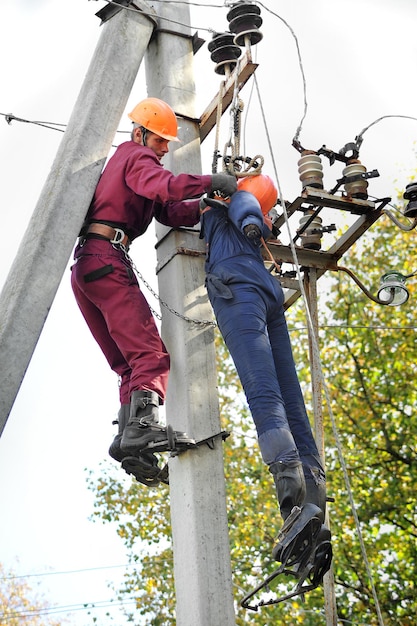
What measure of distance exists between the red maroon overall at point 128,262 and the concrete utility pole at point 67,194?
188mm

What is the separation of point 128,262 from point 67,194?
52cm

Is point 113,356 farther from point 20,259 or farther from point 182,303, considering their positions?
point 20,259

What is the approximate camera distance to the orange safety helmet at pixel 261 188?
4.81 metres

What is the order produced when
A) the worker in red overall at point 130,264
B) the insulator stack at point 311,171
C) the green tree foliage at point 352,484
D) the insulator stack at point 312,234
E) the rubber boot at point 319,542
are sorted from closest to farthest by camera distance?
the rubber boot at point 319,542, the worker in red overall at point 130,264, the insulator stack at point 311,171, the insulator stack at point 312,234, the green tree foliage at point 352,484

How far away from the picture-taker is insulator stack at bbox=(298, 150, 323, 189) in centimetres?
612

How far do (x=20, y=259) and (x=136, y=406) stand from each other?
85 cm

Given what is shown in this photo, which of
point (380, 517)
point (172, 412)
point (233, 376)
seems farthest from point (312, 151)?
point (233, 376)

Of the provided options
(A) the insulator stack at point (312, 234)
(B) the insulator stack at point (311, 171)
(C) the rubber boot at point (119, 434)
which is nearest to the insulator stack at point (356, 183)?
(B) the insulator stack at point (311, 171)

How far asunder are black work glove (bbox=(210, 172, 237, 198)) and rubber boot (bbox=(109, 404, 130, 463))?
114cm

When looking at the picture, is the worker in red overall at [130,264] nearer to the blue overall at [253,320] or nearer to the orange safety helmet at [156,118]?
the orange safety helmet at [156,118]

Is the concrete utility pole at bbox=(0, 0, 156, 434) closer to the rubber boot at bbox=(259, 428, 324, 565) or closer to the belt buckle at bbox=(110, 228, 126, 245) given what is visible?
the belt buckle at bbox=(110, 228, 126, 245)

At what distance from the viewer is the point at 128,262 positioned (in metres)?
4.71

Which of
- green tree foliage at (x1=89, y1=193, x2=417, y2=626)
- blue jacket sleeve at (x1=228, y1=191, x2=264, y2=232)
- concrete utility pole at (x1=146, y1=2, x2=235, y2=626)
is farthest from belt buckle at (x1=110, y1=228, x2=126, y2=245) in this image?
green tree foliage at (x1=89, y1=193, x2=417, y2=626)

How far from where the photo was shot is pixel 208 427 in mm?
4359
